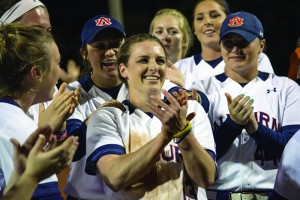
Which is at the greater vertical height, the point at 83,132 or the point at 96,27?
the point at 96,27

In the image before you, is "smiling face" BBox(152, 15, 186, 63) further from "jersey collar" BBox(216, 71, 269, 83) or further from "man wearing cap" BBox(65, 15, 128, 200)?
"jersey collar" BBox(216, 71, 269, 83)

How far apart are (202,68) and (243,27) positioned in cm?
92

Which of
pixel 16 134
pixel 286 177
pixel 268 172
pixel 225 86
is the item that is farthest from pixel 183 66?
pixel 16 134

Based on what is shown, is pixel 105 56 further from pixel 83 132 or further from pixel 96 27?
pixel 83 132

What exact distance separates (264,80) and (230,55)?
0.31 meters

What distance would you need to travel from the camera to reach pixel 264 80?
17.0 ft

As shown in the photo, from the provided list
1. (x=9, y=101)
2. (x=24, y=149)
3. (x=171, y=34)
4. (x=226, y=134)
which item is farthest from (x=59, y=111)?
(x=171, y=34)

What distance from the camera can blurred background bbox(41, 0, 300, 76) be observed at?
464 inches

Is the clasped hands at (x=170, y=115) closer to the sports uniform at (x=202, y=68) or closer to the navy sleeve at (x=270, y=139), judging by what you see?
the navy sleeve at (x=270, y=139)

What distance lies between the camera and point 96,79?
523 cm

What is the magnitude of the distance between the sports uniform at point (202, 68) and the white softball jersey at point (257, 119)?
79 cm

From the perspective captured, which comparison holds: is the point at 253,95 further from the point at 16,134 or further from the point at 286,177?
the point at 16,134

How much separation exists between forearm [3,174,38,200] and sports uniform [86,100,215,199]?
97 cm

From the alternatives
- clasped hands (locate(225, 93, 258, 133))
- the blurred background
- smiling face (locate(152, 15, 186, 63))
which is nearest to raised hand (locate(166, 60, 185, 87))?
clasped hands (locate(225, 93, 258, 133))
